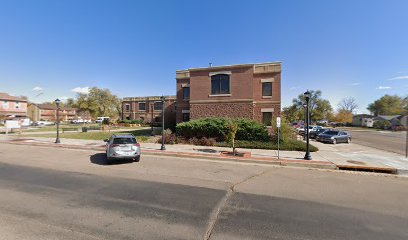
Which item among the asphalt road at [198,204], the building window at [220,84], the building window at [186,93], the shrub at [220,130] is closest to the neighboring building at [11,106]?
the building window at [186,93]

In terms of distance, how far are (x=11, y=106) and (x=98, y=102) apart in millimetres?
27870

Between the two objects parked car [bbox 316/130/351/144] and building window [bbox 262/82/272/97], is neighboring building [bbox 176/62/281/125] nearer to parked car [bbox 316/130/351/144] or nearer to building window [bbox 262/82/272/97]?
building window [bbox 262/82/272/97]

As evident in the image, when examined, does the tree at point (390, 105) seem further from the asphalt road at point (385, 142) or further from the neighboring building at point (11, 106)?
the neighboring building at point (11, 106)

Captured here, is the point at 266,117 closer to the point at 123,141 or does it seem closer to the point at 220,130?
the point at 220,130

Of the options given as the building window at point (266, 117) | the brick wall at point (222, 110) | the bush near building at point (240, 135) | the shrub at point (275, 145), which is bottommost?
the shrub at point (275, 145)

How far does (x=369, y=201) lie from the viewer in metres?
6.21

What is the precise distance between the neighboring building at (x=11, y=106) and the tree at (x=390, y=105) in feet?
461

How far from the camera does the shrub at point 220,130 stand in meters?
17.9

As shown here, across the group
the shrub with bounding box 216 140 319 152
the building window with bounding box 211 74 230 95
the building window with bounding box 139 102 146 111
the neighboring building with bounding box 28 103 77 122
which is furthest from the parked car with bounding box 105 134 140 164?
the neighboring building with bounding box 28 103 77 122

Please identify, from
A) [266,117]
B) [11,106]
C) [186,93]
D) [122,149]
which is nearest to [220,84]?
[186,93]

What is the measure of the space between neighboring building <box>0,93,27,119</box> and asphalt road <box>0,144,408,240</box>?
6516 centimetres

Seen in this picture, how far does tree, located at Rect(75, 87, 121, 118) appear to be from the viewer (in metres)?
51.6

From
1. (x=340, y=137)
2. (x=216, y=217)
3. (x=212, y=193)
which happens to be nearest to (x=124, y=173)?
(x=212, y=193)

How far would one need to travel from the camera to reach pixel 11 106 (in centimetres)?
5738
